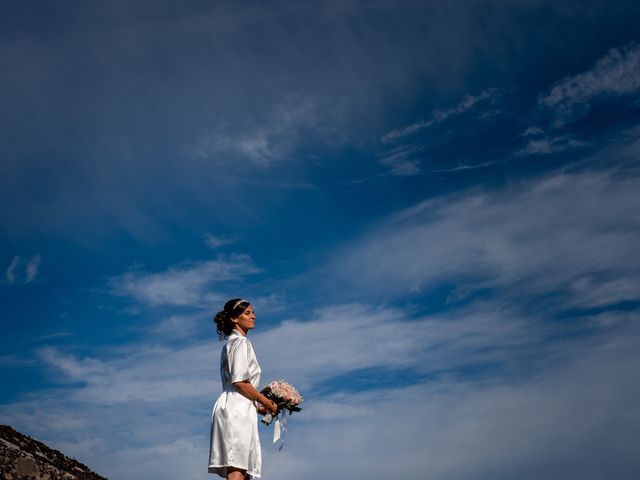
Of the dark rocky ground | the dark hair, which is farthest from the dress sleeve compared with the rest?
the dark rocky ground

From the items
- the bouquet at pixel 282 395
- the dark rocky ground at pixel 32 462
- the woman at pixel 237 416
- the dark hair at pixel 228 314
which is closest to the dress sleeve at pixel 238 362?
the woman at pixel 237 416

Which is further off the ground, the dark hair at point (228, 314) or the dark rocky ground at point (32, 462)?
the dark hair at point (228, 314)

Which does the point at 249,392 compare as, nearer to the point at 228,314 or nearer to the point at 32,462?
the point at 228,314

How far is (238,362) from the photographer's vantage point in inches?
320

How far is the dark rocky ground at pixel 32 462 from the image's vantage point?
10867mm

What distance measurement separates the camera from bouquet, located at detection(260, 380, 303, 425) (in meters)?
9.24

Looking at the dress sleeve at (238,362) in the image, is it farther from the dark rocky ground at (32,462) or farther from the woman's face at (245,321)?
the dark rocky ground at (32,462)

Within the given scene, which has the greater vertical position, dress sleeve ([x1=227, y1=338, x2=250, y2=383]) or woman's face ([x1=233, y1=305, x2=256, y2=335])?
woman's face ([x1=233, y1=305, x2=256, y2=335])

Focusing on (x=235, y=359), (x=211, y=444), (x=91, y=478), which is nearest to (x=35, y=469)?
(x=91, y=478)

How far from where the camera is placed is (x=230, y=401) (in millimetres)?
8227

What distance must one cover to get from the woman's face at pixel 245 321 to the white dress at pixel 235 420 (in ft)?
0.81

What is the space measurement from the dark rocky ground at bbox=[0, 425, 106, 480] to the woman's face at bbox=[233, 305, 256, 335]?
558 cm

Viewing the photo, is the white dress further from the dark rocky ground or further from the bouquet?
the dark rocky ground

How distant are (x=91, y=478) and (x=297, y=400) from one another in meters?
6.09
